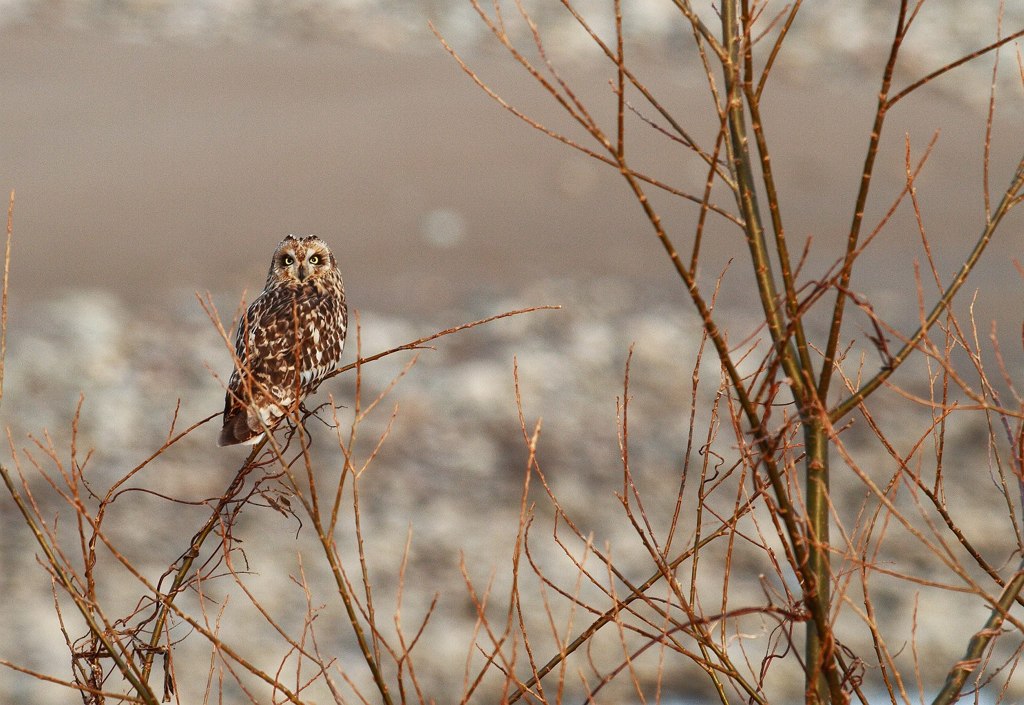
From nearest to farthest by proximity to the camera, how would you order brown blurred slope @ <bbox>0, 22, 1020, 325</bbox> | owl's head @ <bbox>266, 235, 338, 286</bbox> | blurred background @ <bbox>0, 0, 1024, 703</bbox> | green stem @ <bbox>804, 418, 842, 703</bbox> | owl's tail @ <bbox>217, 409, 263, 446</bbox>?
green stem @ <bbox>804, 418, 842, 703</bbox>, owl's tail @ <bbox>217, 409, 263, 446</bbox>, owl's head @ <bbox>266, 235, 338, 286</bbox>, blurred background @ <bbox>0, 0, 1024, 703</bbox>, brown blurred slope @ <bbox>0, 22, 1020, 325</bbox>

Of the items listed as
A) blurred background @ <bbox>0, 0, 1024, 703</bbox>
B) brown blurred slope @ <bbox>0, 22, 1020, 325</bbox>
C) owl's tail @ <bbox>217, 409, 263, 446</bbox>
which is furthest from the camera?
brown blurred slope @ <bbox>0, 22, 1020, 325</bbox>

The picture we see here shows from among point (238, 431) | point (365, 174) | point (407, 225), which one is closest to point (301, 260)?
point (238, 431)

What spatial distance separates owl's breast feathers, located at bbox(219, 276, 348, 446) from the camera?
3.67 m

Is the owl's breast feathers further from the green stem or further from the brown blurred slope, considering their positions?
the brown blurred slope

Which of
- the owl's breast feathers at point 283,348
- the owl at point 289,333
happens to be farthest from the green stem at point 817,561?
the owl's breast feathers at point 283,348

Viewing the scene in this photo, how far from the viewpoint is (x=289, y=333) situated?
4.05 meters

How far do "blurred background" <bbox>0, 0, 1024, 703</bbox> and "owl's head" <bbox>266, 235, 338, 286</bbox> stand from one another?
3.73m

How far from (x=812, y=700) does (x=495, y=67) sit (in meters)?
11.3

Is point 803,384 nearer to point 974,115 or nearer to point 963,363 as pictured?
point 963,363

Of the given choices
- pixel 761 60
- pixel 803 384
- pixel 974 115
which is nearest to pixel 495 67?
pixel 761 60

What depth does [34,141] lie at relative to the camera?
11.3 meters

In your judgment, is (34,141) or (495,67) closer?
(34,141)

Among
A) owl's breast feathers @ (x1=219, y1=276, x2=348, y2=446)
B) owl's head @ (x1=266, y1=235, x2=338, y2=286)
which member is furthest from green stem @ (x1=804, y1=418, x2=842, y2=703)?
owl's head @ (x1=266, y1=235, x2=338, y2=286)

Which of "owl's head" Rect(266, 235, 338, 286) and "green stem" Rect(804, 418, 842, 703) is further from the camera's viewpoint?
"owl's head" Rect(266, 235, 338, 286)
